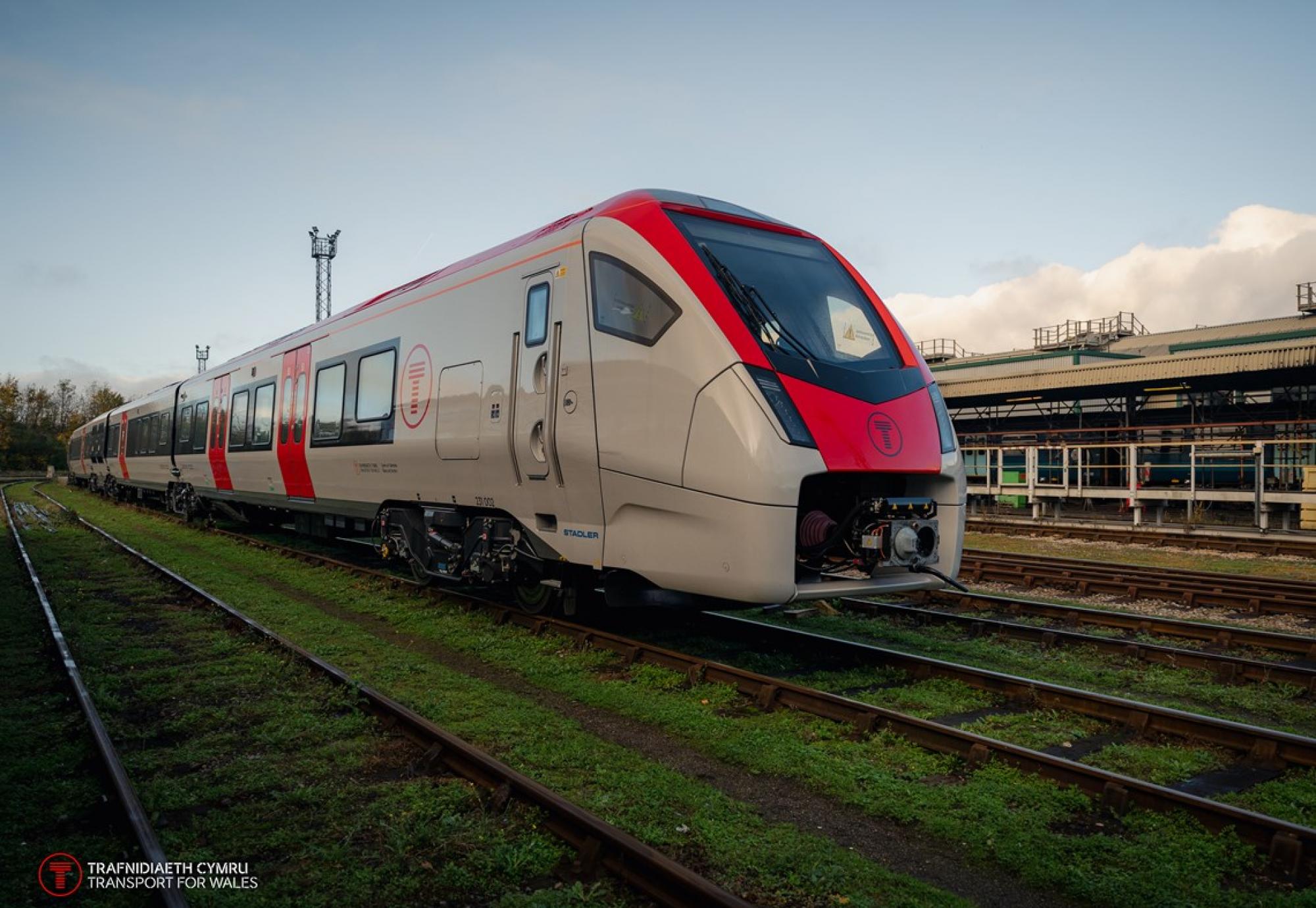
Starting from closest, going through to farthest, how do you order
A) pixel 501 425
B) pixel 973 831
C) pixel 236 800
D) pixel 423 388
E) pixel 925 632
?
pixel 973 831
pixel 236 800
pixel 501 425
pixel 925 632
pixel 423 388

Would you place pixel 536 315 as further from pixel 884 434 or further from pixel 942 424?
pixel 942 424

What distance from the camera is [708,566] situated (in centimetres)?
638

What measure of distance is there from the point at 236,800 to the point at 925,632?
6760 mm

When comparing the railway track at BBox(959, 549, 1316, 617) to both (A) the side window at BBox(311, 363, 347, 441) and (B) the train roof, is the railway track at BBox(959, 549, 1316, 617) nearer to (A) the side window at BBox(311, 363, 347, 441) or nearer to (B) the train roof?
(B) the train roof

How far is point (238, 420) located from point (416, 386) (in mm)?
8469

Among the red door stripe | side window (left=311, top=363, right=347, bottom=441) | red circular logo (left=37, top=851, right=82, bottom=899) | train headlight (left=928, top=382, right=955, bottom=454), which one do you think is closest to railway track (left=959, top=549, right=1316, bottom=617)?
train headlight (left=928, top=382, right=955, bottom=454)

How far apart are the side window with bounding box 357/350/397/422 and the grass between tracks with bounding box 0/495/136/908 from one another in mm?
4266

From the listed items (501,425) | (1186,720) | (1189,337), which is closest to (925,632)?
(1186,720)

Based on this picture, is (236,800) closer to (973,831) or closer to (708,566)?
(708,566)

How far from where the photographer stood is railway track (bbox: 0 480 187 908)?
3.71 meters

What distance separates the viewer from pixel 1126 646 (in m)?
7.94

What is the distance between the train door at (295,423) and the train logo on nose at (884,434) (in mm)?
9416

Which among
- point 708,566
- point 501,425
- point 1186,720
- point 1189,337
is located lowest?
point 1186,720

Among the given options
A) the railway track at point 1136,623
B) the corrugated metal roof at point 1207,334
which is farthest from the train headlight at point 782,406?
the corrugated metal roof at point 1207,334
